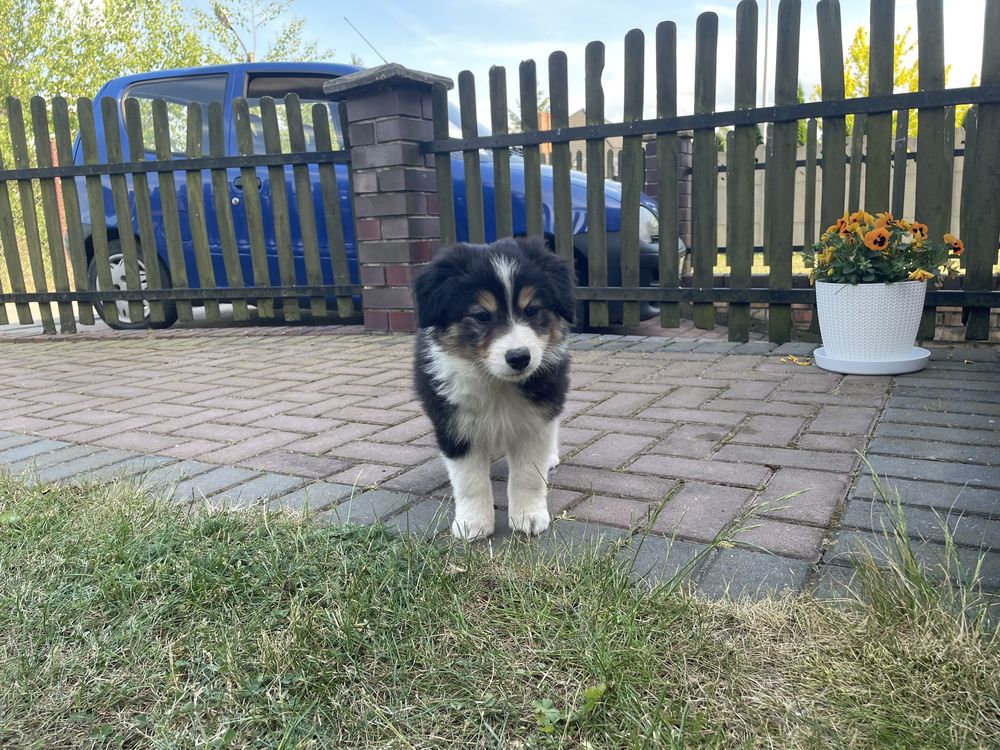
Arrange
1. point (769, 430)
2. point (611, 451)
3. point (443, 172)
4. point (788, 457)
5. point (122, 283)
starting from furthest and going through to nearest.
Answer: point (122, 283), point (443, 172), point (769, 430), point (611, 451), point (788, 457)

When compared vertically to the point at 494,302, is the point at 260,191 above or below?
above

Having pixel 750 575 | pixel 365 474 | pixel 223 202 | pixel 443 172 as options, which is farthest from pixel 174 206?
pixel 750 575

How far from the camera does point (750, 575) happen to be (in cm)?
211

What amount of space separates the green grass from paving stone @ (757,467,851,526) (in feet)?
2.02

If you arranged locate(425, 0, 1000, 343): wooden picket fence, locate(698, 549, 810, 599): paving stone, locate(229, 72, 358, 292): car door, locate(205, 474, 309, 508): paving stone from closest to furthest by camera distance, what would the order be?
locate(698, 549, 810, 599): paving stone → locate(205, 474, 309, 508): paving stone → locate(425, 0, 1000, 343): wooden picket fence → locate(229, 72, 358, 292): car door

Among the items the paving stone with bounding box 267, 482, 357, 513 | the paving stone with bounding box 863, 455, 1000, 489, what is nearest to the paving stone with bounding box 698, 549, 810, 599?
the paving stone with bounding box 863, 455, 1000, 489

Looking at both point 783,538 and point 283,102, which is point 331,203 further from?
point 783,538

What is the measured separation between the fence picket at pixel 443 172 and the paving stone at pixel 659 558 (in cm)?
450

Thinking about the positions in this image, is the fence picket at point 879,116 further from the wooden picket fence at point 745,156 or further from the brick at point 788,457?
the brick at point 788,457

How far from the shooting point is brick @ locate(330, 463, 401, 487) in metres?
3.03

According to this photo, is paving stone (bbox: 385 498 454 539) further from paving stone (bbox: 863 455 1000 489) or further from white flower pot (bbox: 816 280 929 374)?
white flower pot (bbox: 816 280 929 374)

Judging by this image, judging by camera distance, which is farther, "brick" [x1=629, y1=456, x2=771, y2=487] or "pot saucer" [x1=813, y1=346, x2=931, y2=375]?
"pot saucer" [x1=813, y1=346, x2=931, y2=375]

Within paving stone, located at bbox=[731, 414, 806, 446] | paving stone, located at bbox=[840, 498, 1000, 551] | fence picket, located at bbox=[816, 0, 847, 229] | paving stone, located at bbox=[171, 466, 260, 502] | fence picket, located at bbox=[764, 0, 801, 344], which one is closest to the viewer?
paving stone, located at bbox=[840, 498, 1000, 551]

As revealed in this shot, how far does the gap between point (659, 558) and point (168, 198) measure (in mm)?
6367
